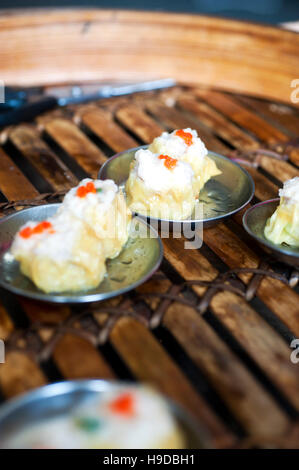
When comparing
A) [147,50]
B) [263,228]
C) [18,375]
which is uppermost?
[147,50]

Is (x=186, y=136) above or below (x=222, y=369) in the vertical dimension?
above

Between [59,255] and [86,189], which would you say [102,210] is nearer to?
[86,189]

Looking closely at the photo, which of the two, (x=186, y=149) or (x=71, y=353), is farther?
(x=186, y=149)

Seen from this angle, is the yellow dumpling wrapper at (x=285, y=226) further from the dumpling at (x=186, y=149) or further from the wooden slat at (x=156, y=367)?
the wooden slat at (x=156, y=367)

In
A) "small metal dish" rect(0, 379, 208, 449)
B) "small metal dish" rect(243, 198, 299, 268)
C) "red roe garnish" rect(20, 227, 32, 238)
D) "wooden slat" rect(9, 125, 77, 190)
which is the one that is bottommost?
"small metal dish" rect(0, 379, 208, 449)

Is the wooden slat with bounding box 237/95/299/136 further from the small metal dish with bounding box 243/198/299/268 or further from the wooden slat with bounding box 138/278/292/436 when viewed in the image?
the wooden slat with bounding box 138/278/292/436

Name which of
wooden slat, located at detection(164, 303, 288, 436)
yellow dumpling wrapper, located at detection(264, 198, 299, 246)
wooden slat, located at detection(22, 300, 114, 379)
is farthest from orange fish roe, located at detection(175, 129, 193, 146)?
wooden slat, located at detection(22, 300, 114, 379)

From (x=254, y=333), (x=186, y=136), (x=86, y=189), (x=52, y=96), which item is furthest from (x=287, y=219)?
(x=52, y=96)

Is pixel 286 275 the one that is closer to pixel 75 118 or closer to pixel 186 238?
pixel 186 238
